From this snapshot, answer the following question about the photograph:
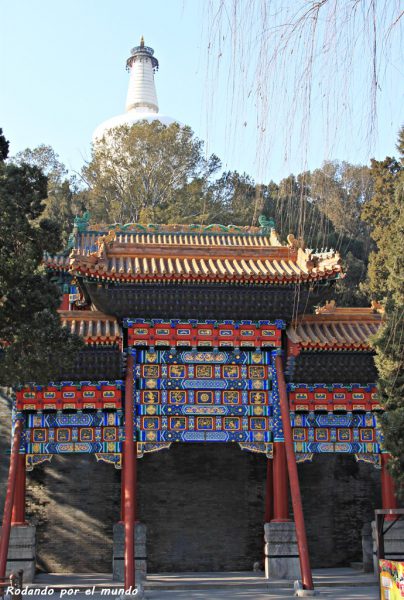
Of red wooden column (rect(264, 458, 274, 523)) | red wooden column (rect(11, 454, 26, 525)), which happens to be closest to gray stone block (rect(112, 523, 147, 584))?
red wooden column (rect(11, 454, 26, 525))

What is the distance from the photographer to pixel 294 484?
12.0m

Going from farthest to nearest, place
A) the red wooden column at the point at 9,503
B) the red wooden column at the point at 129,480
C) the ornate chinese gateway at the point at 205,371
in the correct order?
1. the ornate chinese gateway at the point at 205,371
2. the red wooden column at the point at 9,503
3. the red wooden column at the point at 129,480

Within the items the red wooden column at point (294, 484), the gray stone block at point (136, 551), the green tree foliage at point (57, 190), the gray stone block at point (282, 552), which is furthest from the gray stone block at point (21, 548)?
the green tree foliage at point (57, 190)

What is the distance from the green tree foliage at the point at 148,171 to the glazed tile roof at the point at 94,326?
16.6 metres

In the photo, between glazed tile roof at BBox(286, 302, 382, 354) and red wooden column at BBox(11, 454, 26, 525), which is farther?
glazed tile roof at BBox(286, 302, 382, 354)

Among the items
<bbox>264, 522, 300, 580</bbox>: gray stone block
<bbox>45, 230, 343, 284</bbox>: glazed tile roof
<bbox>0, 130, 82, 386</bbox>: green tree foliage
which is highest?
<bbox>45, 230, 343, 284</bbox>: glazed tile roof

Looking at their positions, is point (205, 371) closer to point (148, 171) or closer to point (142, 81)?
point (148, 171)

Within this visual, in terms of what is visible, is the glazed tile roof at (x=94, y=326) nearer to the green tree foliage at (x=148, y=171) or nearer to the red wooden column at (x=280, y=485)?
the red wooden column at (x=280, y=485)

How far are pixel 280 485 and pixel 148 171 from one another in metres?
20.0

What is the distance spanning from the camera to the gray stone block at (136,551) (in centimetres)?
1211

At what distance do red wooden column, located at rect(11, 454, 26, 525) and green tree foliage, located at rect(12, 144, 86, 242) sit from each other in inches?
702

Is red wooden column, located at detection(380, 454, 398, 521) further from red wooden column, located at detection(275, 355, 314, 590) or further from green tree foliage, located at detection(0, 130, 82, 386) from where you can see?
green tree foliage, located at detection(0, 130, 82, 386)

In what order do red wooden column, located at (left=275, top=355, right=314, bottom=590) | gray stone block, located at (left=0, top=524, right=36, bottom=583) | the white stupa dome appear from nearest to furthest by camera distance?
1. red wooden column, located at (left=275, top=355, right=314, bottom=590)
2. gray stone block, located at (left=0, top=524, right=36, bottom=583)
3. the white stupa dome

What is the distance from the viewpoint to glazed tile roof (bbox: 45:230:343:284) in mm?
12773
